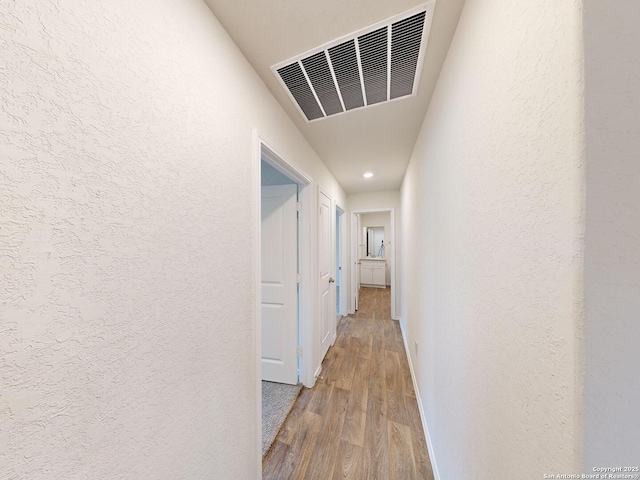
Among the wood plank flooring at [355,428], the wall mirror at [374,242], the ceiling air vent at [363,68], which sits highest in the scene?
the ceiling air vent at [363,68]

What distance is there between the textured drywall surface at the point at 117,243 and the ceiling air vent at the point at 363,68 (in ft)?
1.35

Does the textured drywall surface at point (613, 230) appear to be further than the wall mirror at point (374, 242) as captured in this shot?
No

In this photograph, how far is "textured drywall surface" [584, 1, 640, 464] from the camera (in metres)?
0.35

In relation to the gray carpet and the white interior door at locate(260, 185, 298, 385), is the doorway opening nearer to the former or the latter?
the white interior door at locate(260, 185, 298, 385)

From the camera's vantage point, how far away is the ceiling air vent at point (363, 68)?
3.15 ft

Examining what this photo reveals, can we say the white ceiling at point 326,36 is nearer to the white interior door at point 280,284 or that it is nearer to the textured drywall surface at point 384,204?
the white interior door at point 280,284

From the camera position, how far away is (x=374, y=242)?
7.01 meters

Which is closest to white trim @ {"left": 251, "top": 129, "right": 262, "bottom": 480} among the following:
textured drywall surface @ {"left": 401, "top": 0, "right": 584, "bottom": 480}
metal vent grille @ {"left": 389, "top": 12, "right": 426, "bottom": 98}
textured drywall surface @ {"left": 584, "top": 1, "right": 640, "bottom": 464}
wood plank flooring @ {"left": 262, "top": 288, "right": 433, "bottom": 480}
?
wood plank flooring @ {"left": 262, "top": 288, "right": 433, "bottom": 480}

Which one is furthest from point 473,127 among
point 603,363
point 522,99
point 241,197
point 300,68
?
point 241,197

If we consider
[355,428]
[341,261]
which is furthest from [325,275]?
[355,428]

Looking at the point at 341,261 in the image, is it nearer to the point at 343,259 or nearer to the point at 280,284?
the point at 343,259

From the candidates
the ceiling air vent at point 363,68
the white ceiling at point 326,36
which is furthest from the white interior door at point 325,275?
the ceiling air vent at point 363,68

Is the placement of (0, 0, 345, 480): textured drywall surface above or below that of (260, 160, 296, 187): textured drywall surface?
below

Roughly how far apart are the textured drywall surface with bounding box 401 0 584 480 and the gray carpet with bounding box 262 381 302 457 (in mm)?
1105
